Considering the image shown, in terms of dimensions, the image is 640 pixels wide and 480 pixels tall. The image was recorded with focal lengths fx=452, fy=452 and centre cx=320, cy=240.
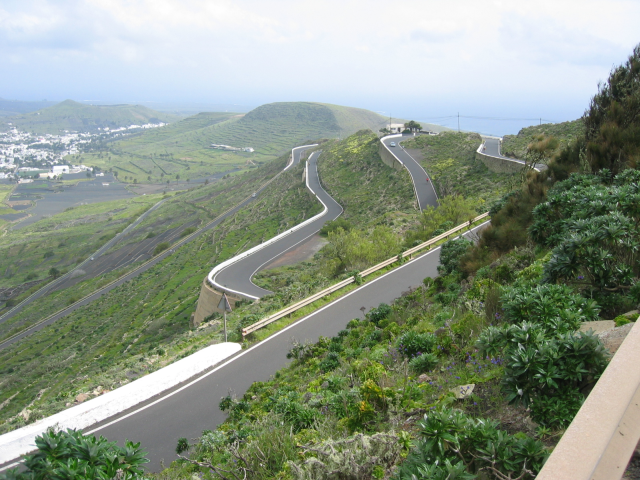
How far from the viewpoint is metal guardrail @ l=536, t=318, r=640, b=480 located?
215 cm

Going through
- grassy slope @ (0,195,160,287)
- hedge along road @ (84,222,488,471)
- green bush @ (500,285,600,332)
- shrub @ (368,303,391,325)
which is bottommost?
grassy slope @ (0,195,160,287)

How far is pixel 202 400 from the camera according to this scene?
10.0m

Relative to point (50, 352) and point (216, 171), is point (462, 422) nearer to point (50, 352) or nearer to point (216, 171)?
point (50, 352)

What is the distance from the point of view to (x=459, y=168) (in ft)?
131

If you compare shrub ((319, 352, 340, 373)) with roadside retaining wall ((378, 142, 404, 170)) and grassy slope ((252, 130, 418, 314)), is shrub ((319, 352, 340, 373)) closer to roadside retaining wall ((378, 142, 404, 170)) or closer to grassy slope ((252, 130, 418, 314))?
grassy slope ((252, 130, 418, 314))

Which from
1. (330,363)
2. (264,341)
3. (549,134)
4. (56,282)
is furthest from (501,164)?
(56,282)

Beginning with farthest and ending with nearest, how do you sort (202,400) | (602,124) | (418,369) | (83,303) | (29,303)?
(29,303)
(83,303)
(602,124)
(202,400)
(418,369)

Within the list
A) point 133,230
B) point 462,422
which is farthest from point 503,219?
point 133,230

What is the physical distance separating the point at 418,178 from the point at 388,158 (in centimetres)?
1001

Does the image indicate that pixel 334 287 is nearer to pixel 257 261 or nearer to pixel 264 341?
pixel 264 341

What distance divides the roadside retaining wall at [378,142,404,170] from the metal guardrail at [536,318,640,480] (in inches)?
1689

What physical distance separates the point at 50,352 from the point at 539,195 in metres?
33.1

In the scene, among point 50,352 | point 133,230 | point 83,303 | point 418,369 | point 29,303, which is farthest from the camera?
point 133,230

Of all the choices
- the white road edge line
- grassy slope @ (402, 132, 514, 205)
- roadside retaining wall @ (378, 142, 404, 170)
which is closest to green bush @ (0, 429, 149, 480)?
the white road edge line
